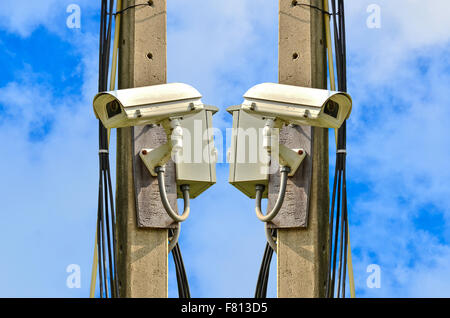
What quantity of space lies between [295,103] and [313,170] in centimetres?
64

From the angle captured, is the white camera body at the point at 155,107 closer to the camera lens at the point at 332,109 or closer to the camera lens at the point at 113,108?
the camera lens at the point at 113,108

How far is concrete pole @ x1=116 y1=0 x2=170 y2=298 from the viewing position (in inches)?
290

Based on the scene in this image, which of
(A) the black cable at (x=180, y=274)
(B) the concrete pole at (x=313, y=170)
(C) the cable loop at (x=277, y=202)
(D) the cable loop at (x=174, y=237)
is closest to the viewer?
(C) the cable loop at (x=277, y=202)

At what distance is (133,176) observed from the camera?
7.43m

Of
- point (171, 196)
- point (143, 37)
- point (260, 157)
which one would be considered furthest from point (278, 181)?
point (143, 37)

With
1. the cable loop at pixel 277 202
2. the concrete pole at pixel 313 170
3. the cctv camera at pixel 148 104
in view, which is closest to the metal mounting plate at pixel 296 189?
the concrete pole at pixel 313 170

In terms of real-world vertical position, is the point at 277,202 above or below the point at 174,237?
above

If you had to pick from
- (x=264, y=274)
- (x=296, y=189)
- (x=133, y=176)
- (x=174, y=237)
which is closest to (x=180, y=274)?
(x=174, y=237)

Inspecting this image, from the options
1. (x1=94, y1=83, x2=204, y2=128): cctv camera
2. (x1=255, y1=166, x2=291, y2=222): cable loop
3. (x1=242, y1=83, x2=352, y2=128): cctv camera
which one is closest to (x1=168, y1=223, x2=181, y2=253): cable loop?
(x1=255, y1=166, x2=291, y2=222): cable loop

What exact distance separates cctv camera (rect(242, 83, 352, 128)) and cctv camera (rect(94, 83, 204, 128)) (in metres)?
0.33

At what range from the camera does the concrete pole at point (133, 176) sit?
7375 millimetres

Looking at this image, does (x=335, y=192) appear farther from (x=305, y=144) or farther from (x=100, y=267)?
(x=100, y=267)

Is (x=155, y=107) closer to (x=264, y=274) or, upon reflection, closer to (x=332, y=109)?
(x=332, y=109)

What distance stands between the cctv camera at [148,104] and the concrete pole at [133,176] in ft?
1.77
